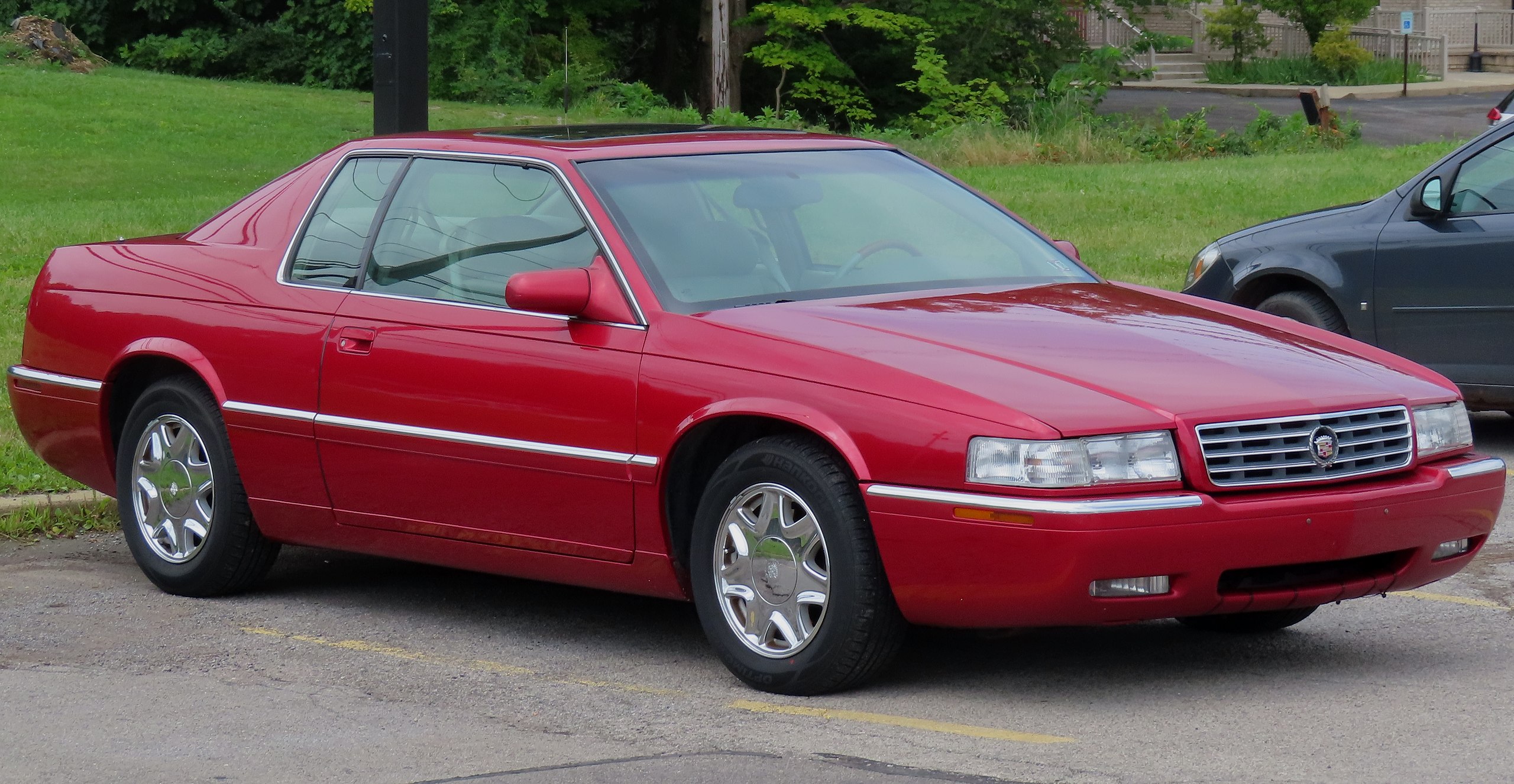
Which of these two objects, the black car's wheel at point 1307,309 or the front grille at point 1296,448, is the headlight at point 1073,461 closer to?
the front grille at point 1296,448

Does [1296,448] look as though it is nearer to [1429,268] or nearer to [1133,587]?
[1133,587]

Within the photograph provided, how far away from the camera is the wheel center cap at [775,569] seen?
5.14m

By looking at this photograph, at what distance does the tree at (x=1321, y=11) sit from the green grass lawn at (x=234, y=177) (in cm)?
2432

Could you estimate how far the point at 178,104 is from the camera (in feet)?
105

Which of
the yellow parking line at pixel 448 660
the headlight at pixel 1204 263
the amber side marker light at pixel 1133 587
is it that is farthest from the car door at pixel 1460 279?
the yellow parking line at pixel 448 660

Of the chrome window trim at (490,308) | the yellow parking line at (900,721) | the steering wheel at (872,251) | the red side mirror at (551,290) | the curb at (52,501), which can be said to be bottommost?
the yellow parking line at (900,721)

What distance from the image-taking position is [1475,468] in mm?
5312

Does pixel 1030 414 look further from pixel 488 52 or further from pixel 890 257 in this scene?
pixel 488 52

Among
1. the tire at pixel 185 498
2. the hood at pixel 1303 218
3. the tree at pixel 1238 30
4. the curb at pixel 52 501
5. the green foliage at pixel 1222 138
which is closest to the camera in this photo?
the tire at pixel 185 498

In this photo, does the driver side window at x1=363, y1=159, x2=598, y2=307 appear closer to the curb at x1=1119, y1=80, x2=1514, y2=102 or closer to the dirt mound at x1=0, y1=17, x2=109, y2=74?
the dirt mound at x1=0, y1=17, x2=109, y2=74

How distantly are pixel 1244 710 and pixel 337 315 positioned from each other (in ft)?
9.86

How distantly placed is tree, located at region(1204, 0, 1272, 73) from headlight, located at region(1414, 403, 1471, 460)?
161 ft

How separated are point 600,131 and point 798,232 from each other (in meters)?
0.99

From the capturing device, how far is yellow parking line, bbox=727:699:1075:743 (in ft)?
15.5
